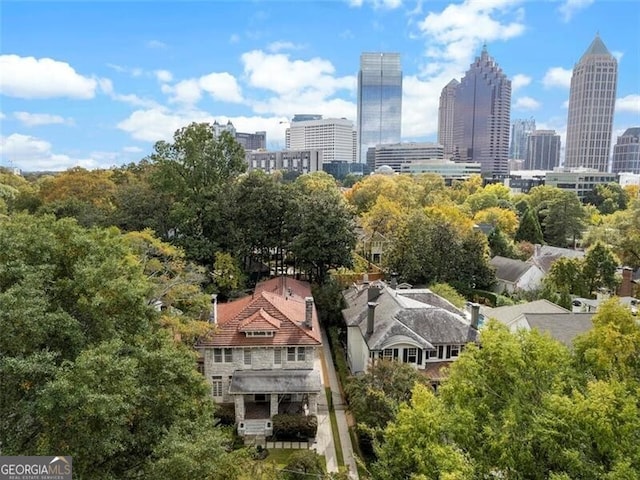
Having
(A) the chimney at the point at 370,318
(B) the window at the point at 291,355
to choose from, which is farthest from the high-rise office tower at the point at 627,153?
(B) the window at the point at 291,355

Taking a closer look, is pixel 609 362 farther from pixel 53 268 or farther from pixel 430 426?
pixel 53 268

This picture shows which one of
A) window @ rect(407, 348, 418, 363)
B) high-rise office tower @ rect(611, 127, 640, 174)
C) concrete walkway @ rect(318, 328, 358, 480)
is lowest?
concrete walkway @ rect(318, 328, 358, 480)

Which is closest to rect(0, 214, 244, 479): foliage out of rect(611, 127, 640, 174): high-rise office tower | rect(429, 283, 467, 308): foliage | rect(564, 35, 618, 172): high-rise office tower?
rect(429, 283, 467, 308): foliage

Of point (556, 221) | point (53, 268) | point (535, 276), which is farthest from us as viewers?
point (556, 221)

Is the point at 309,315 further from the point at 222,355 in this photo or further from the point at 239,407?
the point at 239,407

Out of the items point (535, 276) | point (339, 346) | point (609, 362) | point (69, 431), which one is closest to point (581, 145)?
point (535, 276)

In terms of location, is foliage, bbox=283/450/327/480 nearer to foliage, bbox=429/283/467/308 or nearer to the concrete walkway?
the concrete walkway
